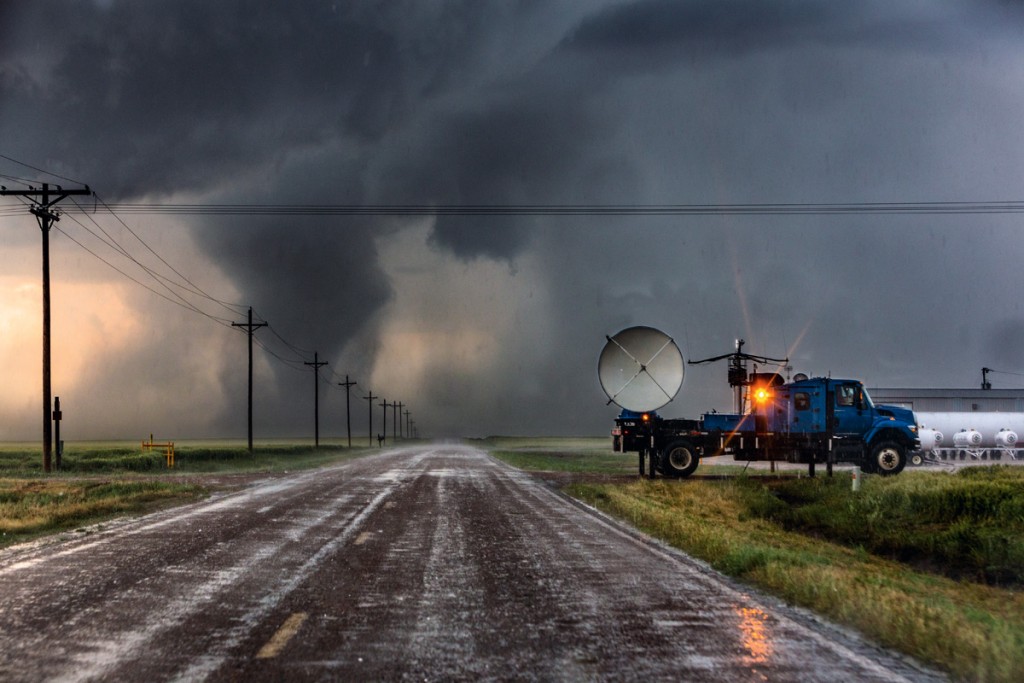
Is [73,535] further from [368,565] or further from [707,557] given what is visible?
[707,557]

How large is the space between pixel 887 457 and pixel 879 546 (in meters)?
13.8

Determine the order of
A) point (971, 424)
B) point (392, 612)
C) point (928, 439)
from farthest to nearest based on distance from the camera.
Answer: point (971, 424) < point (928, 439) < point (392, 612)

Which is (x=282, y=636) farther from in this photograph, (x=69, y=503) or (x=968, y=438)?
(x=968, y=438)

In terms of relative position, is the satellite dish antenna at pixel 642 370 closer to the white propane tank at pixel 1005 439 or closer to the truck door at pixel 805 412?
the truck door at pixel 805 412

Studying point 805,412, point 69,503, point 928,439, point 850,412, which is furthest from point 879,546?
point 928,439

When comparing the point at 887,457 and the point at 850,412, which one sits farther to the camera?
the point at 850,412

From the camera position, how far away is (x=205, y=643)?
6.61 meters

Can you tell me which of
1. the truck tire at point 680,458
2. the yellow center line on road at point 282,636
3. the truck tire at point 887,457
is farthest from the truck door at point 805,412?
the yellow center line on road at point 282,636

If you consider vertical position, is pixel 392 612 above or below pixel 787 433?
below

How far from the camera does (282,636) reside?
6.83m

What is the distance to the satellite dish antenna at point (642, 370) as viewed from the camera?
99.0 ft

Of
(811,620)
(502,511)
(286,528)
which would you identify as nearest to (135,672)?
(811,620)

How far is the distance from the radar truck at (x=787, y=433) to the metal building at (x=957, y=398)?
46.5 metres

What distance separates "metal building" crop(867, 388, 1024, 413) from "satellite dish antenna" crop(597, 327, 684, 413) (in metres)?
51.1
